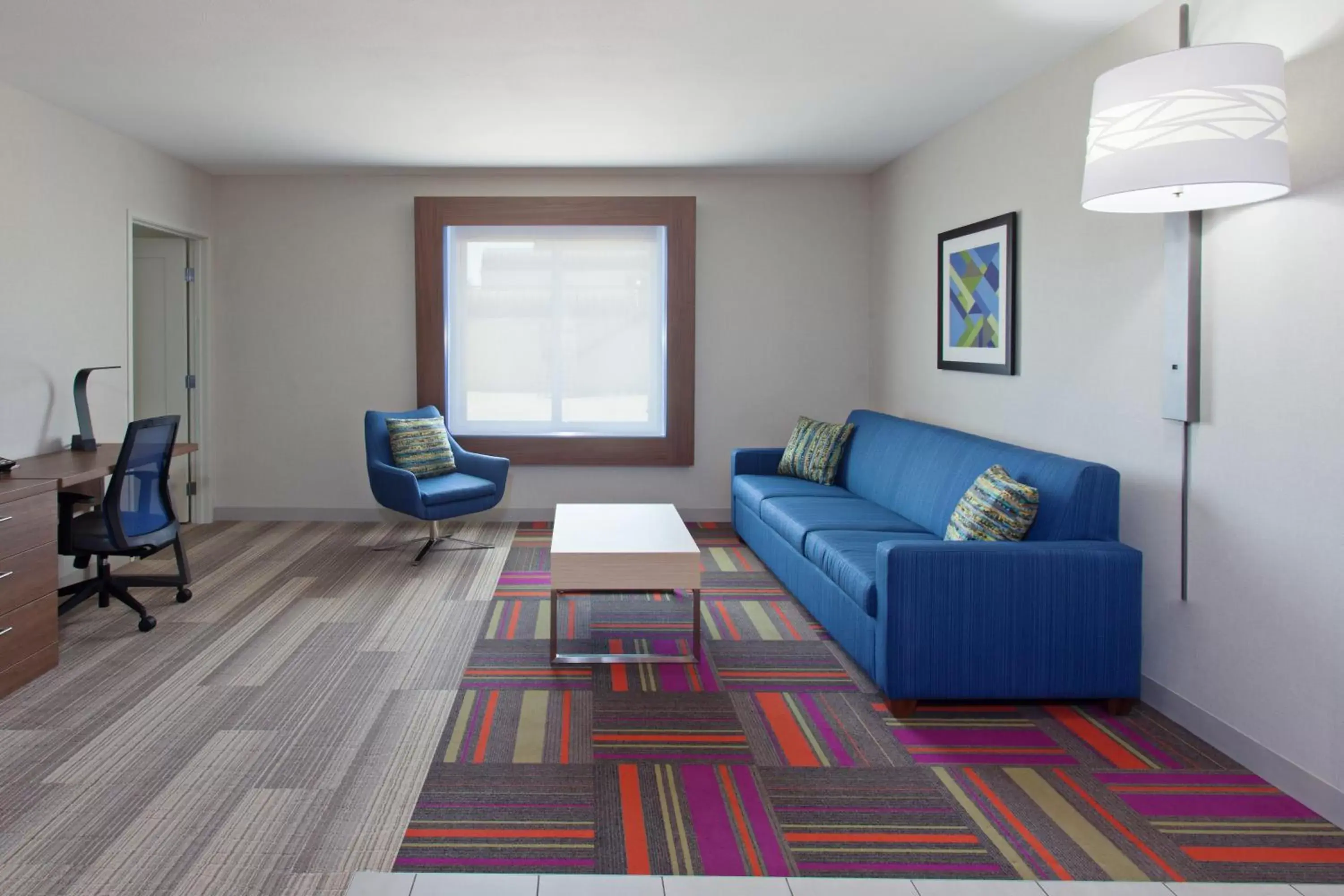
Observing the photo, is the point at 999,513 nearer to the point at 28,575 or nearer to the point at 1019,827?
the point at 1019,827

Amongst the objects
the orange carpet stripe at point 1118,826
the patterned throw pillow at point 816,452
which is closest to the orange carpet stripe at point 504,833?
the orange carpet stripe at point 1118,826

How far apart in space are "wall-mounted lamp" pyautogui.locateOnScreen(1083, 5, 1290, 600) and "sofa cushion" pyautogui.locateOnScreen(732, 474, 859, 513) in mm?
2654

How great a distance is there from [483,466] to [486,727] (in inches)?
122

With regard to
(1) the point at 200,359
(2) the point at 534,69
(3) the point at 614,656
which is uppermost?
(2) the point at 534,69

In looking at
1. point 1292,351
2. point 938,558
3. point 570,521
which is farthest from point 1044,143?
point 570,521

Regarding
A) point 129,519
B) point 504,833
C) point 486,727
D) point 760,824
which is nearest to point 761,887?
point 760,824

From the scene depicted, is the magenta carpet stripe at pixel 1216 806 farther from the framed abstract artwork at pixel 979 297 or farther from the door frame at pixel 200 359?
the door frame at pixel 200 359

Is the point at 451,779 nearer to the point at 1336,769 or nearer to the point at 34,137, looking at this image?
the point at 1336,769

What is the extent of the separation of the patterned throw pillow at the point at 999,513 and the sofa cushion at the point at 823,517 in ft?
2.54

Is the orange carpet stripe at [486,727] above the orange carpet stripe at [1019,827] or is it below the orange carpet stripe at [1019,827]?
above

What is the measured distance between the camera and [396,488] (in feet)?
18.1

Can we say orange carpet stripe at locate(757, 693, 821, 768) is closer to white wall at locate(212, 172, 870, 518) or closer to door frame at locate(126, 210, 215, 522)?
white wall at locate(212, 172, 870, 518)

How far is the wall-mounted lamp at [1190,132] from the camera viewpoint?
2.43 m

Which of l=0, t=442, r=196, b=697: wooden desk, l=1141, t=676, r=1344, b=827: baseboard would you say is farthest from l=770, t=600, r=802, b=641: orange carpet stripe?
l=0, t=442, r=196, b=697: wooden desk
